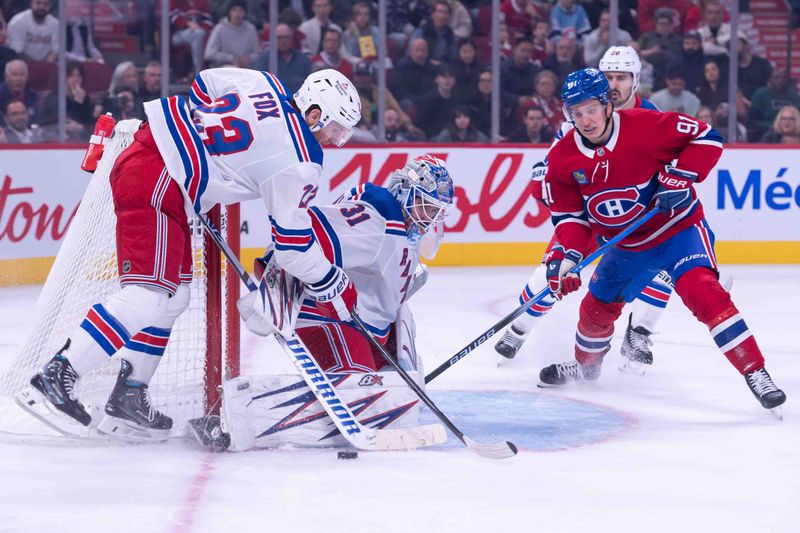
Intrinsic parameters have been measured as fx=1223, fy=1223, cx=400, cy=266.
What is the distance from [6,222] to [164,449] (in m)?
3.26

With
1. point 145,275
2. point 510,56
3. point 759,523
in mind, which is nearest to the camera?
point 759,523

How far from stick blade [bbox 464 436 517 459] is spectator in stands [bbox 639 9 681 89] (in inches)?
192

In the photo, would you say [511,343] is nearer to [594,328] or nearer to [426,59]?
[594,328]

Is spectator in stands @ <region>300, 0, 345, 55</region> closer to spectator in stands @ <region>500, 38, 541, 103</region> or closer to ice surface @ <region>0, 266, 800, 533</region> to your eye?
spectator in stands @ <region>500, 38, 541, 103</region>

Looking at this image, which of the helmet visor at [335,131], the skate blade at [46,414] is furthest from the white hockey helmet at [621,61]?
the skate blade at [46,414]

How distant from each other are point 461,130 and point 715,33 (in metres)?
1.66

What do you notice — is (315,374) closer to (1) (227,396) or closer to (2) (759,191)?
(1) (227,396)

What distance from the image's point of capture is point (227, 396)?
2.82 metres

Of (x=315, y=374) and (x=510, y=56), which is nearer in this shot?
(x=315, y=374)

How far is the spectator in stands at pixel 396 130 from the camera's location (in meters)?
6.92

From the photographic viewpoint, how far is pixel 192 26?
679 centimetres

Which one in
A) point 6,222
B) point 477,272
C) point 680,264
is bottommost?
point 477,272

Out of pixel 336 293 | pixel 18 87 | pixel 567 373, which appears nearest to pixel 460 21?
pixel 18 87

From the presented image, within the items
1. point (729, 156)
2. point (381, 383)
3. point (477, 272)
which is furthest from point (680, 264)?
point (729, 156)
